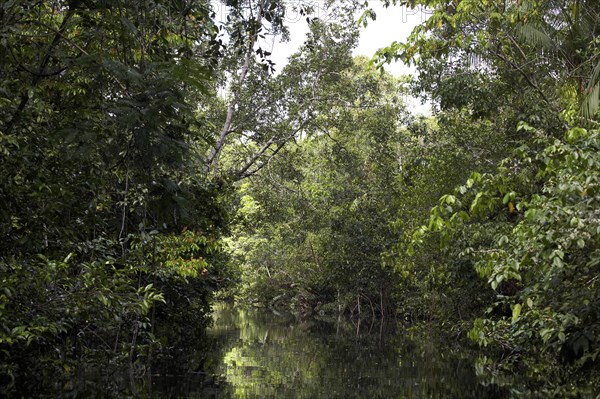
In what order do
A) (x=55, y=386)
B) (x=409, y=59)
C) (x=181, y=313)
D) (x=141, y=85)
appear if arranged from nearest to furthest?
1. (x=141, y=85)
2. (x=55, y=386)
3. (x=409, y=59)
4. (x=181, y=313)

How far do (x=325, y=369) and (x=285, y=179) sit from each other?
8379mm

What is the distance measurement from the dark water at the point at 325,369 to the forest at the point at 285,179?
0.65 metres

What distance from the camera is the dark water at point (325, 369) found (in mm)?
8445

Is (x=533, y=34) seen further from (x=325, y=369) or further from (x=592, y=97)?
(x=325, y=369)

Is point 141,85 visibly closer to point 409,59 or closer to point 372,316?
point 409,59

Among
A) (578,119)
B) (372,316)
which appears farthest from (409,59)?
(372,316)

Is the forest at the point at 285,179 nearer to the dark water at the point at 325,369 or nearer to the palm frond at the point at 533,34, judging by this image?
the palm frond at the point at 533,34

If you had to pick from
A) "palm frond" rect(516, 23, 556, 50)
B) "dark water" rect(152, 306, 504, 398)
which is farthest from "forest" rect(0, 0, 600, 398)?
"dark water" rect(152, 306, 504, 398)

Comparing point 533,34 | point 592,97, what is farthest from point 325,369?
point 533,34

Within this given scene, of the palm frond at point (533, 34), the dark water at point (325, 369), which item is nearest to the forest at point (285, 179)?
the palm frond at point (533, 34)

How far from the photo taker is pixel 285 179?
18469mm

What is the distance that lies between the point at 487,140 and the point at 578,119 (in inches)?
229

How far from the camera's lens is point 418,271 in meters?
16.9

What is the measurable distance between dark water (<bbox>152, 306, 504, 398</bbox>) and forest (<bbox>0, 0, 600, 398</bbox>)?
652 mm
